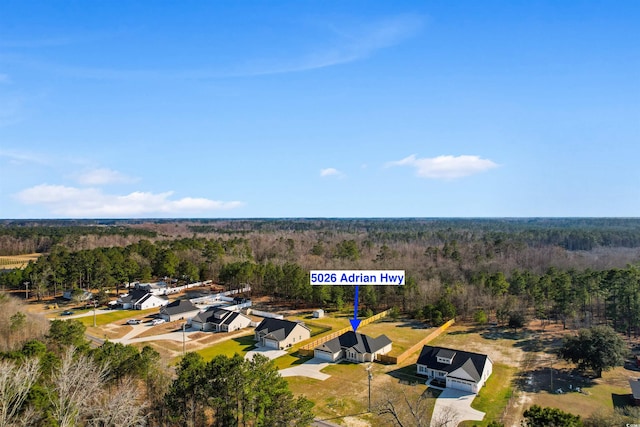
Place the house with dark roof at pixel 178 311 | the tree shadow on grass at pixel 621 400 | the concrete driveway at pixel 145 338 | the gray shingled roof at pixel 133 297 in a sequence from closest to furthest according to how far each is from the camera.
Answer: the tree shadow on grass at pixel 621 400 < the concrete driveway at pixel 145 338 < the house with dark roof at pixel 178 311 < the gray shingled roof at pixel 133 297

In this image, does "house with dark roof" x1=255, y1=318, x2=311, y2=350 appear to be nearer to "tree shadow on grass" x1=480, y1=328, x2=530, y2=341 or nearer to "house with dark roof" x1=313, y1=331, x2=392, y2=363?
"house with dark roof" x1=313, y1=331, x2=392, y2=363

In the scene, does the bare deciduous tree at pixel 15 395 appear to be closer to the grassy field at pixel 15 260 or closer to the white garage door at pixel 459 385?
the white garage door at pixel 459 385

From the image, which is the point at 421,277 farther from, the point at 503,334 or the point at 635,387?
the point at 635,387

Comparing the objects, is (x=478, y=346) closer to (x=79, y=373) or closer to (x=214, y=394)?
(x=214, y=394)

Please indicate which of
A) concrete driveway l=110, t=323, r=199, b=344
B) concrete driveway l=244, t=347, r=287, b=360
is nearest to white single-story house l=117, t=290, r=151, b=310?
concrete driveway l=110, t=323, r=199, b=344

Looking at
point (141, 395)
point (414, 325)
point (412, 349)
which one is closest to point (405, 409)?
point (412, 349)

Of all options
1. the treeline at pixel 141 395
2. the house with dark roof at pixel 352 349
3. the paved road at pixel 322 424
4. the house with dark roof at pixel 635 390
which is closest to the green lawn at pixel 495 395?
the house with dark roof at pixel 635 390

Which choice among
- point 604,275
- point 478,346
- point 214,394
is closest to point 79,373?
point 214,394
